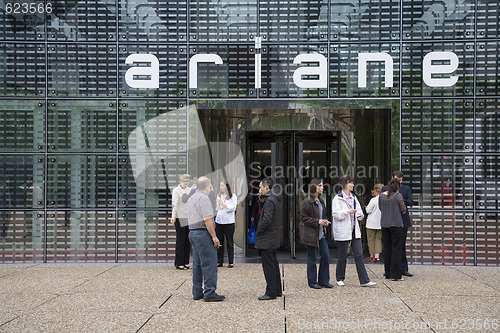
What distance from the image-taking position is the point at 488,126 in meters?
11.9

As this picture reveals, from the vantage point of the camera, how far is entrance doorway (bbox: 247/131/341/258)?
513 inches

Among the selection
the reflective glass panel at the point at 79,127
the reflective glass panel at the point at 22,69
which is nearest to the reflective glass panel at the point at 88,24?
the reflective glass panel at the point at 22,69

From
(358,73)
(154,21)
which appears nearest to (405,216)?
(358,73)

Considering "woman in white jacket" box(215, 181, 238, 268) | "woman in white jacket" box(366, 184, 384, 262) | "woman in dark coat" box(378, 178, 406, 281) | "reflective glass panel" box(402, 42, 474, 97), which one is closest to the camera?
"woman in dark coat" box(378, 178, 406, 281)

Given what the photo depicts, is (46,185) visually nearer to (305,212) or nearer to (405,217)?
(305,212)

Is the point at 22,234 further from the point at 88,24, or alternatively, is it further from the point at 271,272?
the point at 271,272

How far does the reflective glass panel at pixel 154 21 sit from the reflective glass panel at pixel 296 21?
175cm

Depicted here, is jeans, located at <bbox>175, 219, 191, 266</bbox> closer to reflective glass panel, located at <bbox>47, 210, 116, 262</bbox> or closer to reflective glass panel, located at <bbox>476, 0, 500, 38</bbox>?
reflective glass panel, located at <bbox>47, 210, 116, 262</bbox>

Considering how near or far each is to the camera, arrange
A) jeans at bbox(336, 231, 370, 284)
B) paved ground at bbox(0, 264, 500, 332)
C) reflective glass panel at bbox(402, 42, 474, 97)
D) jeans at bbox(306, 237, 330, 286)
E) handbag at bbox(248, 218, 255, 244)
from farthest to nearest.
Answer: handbag at bbox(248, 218, 255, 244) < reflective glass panel at bbox(402, 42, 474, 97) < jeans at bbox(336, 231, 370, 284) < jeans at bbox(306, 237, 330, 286) < paved ground at bbox(0, 264, 500, 332)

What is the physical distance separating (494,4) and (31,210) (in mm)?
10483

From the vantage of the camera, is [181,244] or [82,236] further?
[82,236]

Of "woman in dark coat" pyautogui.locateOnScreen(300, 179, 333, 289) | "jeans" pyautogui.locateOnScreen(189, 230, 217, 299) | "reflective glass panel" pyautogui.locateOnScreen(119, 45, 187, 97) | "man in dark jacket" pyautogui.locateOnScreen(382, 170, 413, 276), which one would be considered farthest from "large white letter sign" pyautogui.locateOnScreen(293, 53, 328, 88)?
"jeans" pyautogui.locateOnScreen(189, 230, 217, 299)

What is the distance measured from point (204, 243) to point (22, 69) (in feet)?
21.5

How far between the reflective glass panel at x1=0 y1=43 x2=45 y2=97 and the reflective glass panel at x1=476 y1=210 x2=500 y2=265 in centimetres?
952
